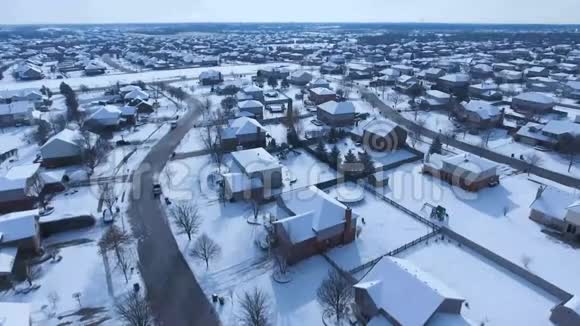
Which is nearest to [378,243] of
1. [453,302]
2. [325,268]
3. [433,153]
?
[325,268]

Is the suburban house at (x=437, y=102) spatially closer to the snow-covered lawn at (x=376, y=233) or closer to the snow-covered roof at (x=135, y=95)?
the snow-covered lawn at (x=376, y=233)

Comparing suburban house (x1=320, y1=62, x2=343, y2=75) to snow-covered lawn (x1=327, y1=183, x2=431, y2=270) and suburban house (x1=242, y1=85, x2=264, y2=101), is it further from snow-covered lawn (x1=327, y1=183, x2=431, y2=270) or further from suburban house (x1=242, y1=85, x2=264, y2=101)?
snow-covered lawn (x1=327, y1=183, x2=431, y2=270)

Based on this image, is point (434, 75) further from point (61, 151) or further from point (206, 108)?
point (61, 151)

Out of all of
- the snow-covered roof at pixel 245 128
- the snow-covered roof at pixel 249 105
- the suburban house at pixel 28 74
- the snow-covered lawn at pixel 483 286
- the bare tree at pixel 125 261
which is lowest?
the snow-covered lawn at pixel 483 286

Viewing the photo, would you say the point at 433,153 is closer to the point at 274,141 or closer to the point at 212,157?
the point at 274,141

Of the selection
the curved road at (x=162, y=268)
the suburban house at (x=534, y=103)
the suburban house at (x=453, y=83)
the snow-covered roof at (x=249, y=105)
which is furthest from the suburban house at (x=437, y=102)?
the curved road at (x=162, y=268)

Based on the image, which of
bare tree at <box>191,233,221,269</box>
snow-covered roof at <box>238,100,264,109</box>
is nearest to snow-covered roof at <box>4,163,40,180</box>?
bare tree at <box>191,233,221,269</box>
